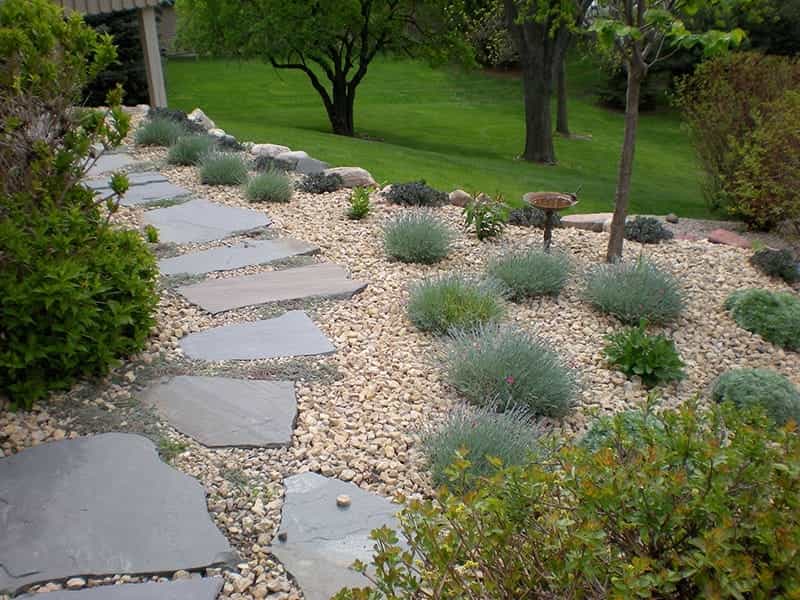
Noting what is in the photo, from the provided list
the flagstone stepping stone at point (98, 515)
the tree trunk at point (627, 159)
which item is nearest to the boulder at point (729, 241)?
the tree trunk at point (627, 159)

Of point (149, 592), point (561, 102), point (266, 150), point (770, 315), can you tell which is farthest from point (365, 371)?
point (561, 102)

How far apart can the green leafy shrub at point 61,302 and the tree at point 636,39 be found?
299 cm

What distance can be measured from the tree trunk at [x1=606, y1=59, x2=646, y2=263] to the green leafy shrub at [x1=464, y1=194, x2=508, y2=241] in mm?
852

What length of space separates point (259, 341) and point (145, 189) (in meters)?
3.42

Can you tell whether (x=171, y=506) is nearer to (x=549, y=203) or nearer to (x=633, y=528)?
(x=633, y=528)

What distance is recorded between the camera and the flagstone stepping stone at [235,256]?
4.88 meters

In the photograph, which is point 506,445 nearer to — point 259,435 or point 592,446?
point 592,446

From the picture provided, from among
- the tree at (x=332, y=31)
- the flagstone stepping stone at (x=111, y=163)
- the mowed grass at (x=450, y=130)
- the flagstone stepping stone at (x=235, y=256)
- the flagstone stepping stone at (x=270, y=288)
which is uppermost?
the tree at (x=332, y=31)

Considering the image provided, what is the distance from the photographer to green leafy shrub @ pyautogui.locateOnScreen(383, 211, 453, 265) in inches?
204

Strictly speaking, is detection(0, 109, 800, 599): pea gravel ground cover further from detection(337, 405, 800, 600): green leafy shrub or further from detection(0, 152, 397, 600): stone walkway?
detection(337, 405, 800, 600): green leafy shrub

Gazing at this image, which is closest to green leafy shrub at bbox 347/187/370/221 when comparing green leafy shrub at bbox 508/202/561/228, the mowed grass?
green leafy shrub at bbox 508/202/561/228

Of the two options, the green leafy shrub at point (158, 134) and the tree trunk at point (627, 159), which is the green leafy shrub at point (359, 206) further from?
the green leafy shrub at point (158, 134)

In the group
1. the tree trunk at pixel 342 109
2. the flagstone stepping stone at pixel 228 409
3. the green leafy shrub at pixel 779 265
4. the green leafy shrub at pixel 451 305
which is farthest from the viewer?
the tree trunk at pixel 342 109

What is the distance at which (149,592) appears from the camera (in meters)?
2.21
